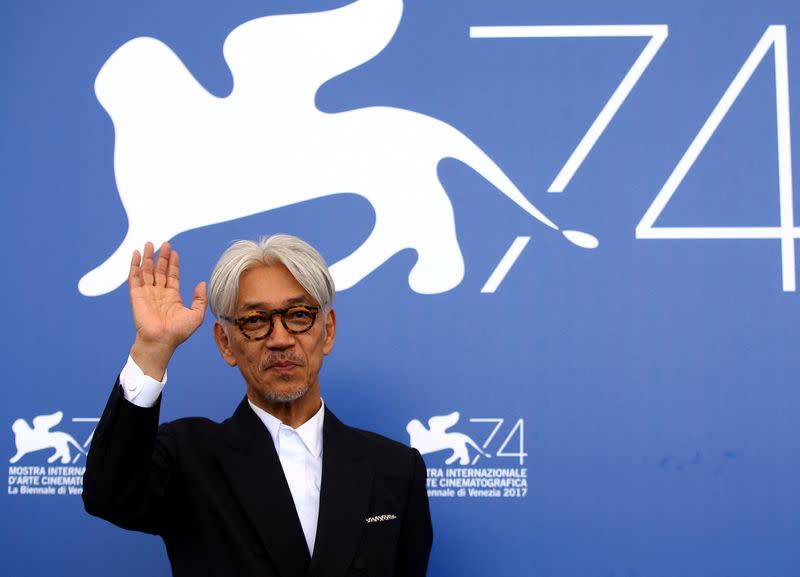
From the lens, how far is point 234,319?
1626 millimetres

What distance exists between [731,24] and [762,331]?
0.77 m

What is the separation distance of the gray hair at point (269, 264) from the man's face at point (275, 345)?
15 mm

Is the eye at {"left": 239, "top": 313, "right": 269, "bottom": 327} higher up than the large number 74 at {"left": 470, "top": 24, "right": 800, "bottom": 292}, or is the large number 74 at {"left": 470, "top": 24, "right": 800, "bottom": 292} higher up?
the large number 74 at {"left": 470, "top": 24, "right": 800, "bottom": 292}

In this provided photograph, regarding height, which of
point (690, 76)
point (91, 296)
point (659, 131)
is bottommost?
point (91, 296)

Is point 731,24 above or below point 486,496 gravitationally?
above

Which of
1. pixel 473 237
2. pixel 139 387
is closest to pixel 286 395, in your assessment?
pixel 139 387

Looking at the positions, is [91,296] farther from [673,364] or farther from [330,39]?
[673,364]

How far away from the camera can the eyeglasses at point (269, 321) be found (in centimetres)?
161

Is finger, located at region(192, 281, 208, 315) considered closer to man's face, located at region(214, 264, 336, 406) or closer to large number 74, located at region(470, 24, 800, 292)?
man's face, located at region(214, 264, 336, 406)

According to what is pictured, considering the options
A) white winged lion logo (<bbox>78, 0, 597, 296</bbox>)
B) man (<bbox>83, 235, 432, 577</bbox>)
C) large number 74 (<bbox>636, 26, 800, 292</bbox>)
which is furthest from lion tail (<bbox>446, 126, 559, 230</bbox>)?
man (<bbox>83, 235, 432, 577</bbox>)

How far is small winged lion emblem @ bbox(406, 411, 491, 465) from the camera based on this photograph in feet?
6.80

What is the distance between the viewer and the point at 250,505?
154cm

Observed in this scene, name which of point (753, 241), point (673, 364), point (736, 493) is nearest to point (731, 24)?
point (753, 241)

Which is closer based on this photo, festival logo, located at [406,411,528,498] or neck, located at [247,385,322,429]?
neck, located at [247,385,322,429]
